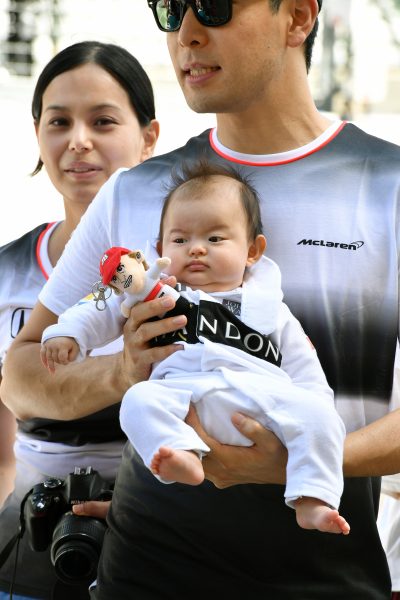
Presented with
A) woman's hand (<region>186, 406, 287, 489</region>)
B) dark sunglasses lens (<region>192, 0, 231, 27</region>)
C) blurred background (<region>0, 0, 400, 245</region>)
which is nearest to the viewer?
woman's hand (<region>186, 406, 287, 489</region>)

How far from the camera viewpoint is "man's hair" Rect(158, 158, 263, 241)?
7.00ft

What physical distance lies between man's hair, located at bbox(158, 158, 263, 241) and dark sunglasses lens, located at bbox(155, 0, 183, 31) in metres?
0.31

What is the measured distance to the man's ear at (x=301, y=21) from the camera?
7.52ft

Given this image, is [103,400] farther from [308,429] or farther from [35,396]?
[308,429]

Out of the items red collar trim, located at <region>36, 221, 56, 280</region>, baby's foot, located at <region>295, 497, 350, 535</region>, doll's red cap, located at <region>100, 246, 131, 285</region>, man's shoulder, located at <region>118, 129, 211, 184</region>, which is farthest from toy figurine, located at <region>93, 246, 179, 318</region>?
red collar trim, located at <region>36, 221, 56, 280</region>

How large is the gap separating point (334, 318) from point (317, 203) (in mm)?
255

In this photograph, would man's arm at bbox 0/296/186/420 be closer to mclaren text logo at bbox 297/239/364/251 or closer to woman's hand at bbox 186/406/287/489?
woman's hand at bbox 186/406/287/489

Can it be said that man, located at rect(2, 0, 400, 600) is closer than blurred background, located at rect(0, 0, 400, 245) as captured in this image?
Yes

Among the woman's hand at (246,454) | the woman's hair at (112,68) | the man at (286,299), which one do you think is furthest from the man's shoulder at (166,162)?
the woman's hair at (112,68)

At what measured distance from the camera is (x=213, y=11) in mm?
2109

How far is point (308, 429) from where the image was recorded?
1.87 meters

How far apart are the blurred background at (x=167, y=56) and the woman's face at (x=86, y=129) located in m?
9.31

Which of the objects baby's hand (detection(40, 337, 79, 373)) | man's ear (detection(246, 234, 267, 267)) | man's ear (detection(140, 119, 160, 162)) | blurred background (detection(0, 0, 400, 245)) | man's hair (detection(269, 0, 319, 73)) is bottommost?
blurred background (detection(0, 0, 400, 245))

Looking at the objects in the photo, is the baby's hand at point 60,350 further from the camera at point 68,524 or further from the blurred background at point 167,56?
the blurred background at point 167,56
